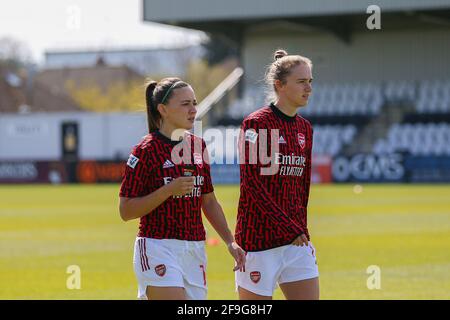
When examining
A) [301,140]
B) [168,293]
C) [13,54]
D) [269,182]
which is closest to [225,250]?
[301,140]

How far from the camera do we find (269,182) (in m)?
7.32

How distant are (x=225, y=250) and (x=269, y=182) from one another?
10.4 meters

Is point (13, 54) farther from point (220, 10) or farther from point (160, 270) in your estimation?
point (160, 270)

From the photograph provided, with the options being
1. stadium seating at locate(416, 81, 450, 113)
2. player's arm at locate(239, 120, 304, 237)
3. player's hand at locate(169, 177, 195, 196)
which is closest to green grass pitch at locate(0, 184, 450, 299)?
player's arm at locate(239, 120, 304, 237)

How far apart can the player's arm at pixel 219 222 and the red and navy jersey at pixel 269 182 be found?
17cm

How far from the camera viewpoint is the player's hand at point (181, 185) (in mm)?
6746

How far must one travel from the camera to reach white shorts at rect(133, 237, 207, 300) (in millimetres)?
6844

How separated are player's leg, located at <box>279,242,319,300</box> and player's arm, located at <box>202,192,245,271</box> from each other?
33cm

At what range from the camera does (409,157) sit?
42594mm

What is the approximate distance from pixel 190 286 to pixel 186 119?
1.14 metres

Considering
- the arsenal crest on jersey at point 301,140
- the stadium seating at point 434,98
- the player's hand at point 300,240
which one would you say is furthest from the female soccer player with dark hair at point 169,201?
the stadium seating at point 434,98

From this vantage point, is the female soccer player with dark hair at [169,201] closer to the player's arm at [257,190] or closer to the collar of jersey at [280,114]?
the player's arm at [257,190]

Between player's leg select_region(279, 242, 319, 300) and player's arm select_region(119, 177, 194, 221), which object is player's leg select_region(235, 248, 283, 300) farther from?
player's arm select_region(119, 177, 194, 221)
